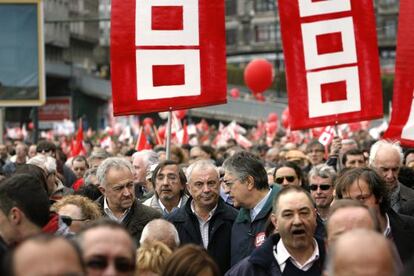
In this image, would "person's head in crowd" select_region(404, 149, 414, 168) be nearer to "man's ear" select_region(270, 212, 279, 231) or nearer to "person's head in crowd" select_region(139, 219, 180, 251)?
"man's ear" select_region(270, 212, 279, 231)

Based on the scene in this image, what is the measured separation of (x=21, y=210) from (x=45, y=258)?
7.04 ft

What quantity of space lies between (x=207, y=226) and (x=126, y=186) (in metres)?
0.65

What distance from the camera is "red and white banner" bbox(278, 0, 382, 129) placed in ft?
37.9

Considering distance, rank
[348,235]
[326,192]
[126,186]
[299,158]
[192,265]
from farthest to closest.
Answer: [299,158]
[326,192]
[126,186]
[192,265]
[348,235]

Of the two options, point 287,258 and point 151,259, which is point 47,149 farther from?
point 151,259

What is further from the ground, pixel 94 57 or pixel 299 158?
pixel 94 57

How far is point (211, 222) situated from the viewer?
940 centimetres

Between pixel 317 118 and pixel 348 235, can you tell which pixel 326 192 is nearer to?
pixel 317 118

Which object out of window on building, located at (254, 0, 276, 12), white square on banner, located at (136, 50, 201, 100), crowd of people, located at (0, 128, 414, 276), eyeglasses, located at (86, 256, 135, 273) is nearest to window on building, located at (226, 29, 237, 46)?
window on building, located at (254, 0, 276, 12)

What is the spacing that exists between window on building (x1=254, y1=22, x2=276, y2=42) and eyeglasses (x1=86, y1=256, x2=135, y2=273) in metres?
98.4

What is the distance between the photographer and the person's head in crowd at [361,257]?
14.9 ft

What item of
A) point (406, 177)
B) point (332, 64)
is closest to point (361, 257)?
point (406, 177)

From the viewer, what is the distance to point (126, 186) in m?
9.35

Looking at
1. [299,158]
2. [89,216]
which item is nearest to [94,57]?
[299,158]
